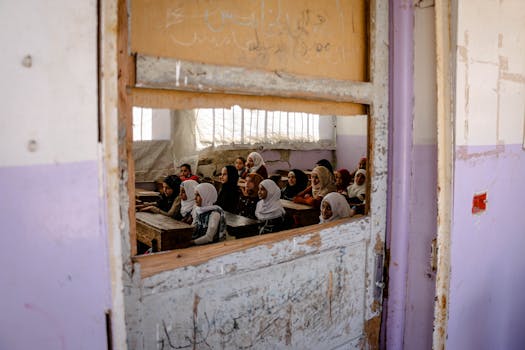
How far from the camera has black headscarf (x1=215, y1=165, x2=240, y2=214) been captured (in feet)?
17.9

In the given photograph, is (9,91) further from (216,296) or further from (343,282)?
(343,282)

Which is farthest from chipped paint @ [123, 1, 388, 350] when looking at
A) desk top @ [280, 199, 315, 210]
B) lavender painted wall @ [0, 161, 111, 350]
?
desk top @ [280, 199, 315, 210]

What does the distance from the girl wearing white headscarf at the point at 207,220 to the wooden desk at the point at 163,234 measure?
104 millimetres

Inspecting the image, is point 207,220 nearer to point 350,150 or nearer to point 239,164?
point 239,164

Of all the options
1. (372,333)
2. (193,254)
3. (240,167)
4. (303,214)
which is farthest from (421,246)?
(240,167)

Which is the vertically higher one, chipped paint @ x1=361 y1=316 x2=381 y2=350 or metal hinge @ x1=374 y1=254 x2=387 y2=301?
metal hinge @ x1=374 y1=254 x2=387 y2=301

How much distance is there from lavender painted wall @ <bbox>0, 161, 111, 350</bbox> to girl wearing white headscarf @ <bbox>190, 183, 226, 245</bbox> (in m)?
2.67

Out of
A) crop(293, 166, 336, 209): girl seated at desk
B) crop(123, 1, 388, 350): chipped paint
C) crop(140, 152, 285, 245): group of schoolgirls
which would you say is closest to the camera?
crop(123, 1, 388, 350): chipped paint

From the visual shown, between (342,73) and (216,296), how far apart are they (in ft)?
3.82

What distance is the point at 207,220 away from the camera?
3.97m

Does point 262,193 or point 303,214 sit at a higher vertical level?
point 262,193

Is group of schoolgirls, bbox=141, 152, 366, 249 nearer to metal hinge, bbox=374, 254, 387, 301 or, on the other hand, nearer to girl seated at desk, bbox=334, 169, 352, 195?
girl seated at desk, bbox=334, 169, 352, 195

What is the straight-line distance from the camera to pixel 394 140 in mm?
2135

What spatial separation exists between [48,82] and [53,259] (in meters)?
0.41
